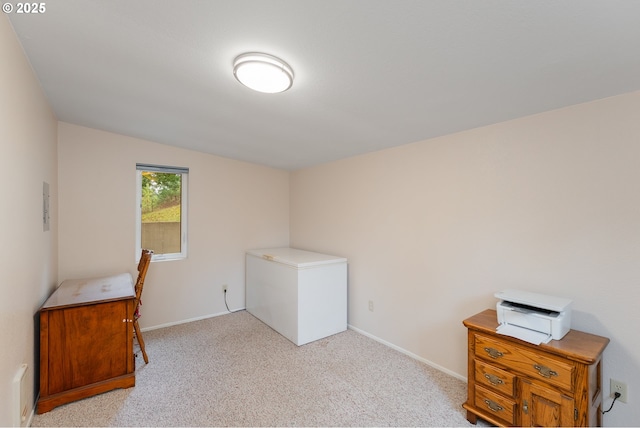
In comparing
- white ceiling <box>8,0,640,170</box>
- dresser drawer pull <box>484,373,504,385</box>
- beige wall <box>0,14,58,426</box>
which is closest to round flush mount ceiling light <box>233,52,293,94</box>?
white ceiling <box>8,0,640,170</box>

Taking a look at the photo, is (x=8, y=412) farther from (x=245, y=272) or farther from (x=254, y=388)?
(x=245, y=272)

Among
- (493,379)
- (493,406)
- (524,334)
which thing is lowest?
(493,406)

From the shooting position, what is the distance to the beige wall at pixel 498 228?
1.61 m

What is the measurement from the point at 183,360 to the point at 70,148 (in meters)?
2.38

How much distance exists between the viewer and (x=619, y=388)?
161 cm

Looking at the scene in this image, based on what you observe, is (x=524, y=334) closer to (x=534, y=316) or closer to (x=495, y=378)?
(x=534, y=316)

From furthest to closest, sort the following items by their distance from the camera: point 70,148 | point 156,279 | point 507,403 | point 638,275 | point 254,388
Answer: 1. point 156,279
2. point 70,148
3. point 254,388
4. point 507,403
5. point 638,275

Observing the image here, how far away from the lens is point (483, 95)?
171 centimetres

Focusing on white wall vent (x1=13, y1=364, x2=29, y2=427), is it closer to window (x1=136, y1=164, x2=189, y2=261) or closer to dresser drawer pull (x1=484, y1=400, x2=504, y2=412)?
window (x1=136, y1=164, x2=189, y2=261)

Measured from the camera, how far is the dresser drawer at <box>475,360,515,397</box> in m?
1.66

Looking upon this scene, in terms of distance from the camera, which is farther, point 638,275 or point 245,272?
point 245,272

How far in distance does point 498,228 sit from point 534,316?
66 centimetres

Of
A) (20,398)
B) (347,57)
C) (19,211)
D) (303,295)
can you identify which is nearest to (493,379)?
(303,295)

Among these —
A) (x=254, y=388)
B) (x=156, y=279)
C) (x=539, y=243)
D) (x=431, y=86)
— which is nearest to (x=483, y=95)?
(x=431, y=86)
